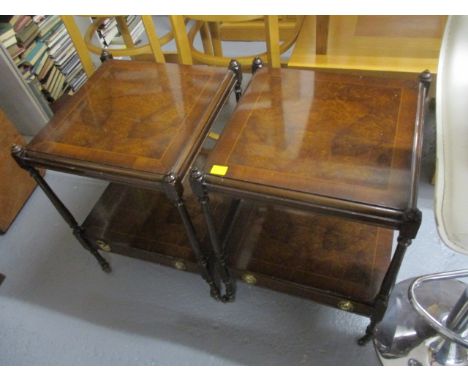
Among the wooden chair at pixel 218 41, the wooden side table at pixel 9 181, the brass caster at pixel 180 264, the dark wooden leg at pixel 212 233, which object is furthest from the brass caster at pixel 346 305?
the wooden side table at pixel 9 181

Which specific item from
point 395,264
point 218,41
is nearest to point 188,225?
point 395,264

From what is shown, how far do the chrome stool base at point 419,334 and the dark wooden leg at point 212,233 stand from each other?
422 millimetres

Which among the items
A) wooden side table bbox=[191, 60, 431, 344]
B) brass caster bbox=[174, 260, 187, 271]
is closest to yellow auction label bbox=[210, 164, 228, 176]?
wooden side table bbox=[191, 60, 431, 344]

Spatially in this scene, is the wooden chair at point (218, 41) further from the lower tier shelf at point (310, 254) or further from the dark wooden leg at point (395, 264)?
the dark wooden leg at point (395, 264)

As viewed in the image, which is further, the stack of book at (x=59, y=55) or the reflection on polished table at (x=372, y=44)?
the stack of book at (x=59, y=55)

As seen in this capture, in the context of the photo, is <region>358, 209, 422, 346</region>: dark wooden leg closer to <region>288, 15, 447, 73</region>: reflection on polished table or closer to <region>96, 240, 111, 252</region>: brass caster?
<region>288, 15, 447, 73</region>: reflection on polished table

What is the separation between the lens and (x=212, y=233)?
0.84m

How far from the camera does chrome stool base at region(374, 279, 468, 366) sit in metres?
0.91

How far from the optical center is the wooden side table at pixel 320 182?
65 centimetres

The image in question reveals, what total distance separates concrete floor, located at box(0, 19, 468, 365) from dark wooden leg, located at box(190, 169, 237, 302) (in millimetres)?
62

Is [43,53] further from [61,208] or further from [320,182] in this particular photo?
[320,182]

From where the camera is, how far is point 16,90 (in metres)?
1.48
